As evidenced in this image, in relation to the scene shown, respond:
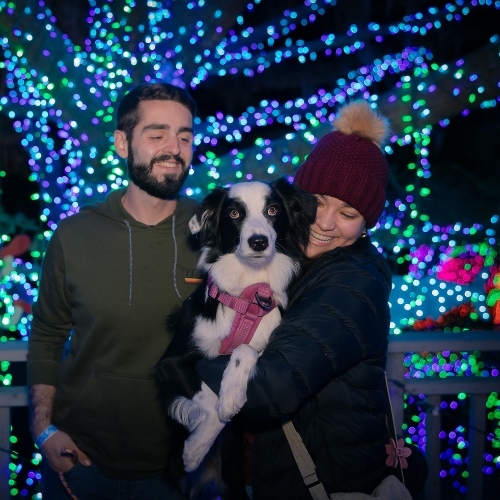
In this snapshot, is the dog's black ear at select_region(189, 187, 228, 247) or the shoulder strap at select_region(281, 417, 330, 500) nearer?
the shoulder strap at select_region(281, 417, 330, 500)

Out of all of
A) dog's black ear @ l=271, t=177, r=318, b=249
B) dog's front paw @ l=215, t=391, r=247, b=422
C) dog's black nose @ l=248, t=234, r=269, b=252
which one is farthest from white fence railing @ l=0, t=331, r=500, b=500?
dog's front paw @ l=215, t=391, r=247, b=422

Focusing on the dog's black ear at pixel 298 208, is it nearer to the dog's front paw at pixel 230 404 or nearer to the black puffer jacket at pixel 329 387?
the black puffer jacket at pixel 329 387

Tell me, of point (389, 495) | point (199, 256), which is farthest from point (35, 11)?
point (389, 495)

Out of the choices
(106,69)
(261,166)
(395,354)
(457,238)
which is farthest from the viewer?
(457,238)

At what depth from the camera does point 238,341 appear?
1.73 m

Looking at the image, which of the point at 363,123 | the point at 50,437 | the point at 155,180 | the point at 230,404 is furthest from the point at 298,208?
the point at 50,437

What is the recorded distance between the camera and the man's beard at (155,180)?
1949mm

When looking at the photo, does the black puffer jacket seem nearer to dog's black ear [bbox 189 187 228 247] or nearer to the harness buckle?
the harness buckle

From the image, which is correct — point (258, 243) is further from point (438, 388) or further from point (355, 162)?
point (438, 388)

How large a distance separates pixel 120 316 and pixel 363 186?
108 centimetres

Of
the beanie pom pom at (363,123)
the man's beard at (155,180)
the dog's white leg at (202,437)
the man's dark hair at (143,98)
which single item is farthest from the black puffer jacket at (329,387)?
the man's dark hair at (143,98)

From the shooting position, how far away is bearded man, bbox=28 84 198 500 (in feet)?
5.95

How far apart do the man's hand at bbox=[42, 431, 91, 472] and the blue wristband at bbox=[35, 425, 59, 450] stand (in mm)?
14

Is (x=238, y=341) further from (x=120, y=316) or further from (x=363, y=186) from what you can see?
(x=363, y=186)
